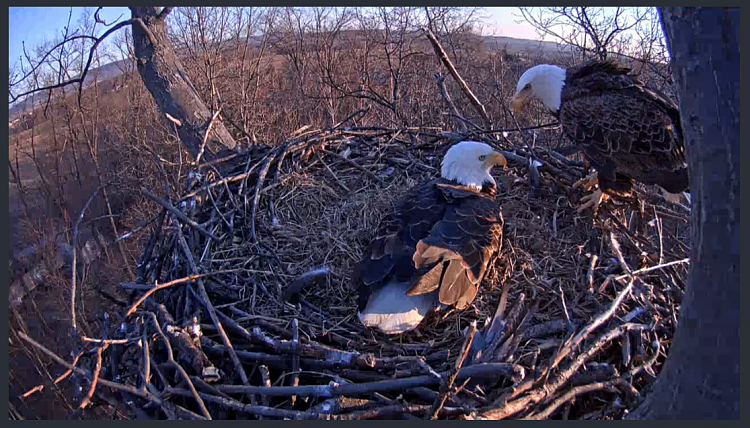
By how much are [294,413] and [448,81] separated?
28.0ft

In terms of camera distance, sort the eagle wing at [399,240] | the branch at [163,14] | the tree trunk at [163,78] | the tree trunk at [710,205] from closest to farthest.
A: the tree trunk at [710,205] → the eagle wing at [399,240] → the tree trunk at [163,78] → the branch at [163,14]

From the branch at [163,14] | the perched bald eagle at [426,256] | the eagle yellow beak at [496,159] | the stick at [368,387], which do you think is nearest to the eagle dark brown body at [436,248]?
the perched bald eagle at [426,256]

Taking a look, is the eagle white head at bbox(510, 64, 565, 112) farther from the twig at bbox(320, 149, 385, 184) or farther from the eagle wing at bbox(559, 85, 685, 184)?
the twig at bbox(320, 149, 385, 184)

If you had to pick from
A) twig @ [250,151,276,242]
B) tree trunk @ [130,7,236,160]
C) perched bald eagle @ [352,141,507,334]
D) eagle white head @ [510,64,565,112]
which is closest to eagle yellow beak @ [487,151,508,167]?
perched bald eagle @ [352,141,507,334]

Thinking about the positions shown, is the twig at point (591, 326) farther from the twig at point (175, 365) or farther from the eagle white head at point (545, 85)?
the eagle white head at point (545, 85)

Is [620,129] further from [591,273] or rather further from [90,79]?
[90,79]

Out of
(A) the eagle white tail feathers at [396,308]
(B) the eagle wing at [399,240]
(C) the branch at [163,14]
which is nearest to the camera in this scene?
(A) the eagle white tail feathers at [396,308]

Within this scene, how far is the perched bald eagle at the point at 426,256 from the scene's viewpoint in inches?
105

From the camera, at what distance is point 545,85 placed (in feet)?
13.0

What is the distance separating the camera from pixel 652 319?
263cm

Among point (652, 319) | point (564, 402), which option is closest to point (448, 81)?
point (652, 319)

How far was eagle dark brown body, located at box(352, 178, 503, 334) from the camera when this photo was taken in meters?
2.71

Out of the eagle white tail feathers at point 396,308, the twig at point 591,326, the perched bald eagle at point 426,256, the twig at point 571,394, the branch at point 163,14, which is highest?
the branch at point 163,14

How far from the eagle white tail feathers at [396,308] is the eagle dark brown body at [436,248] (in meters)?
0.02
